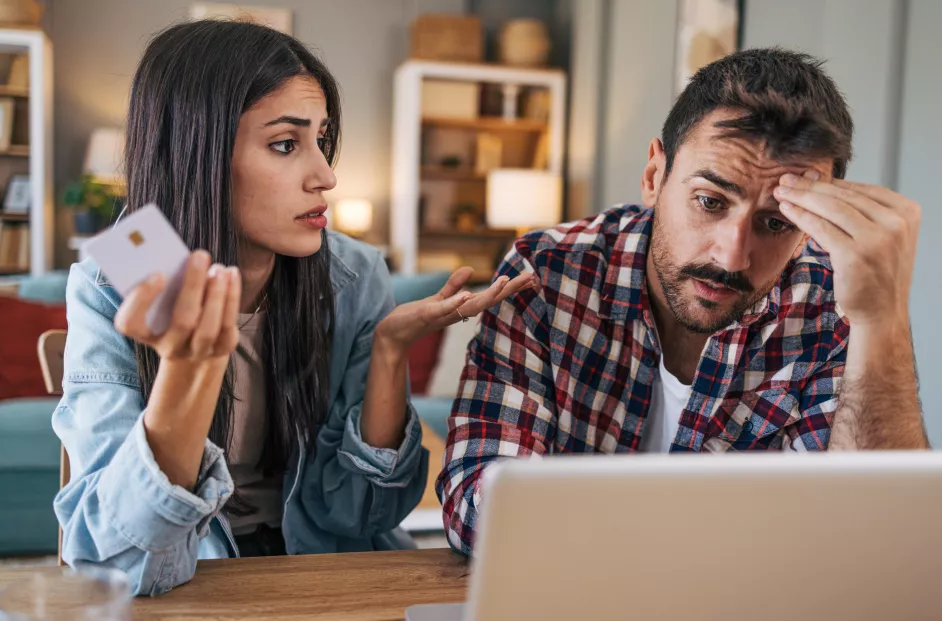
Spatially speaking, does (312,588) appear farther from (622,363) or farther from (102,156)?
(102,156)

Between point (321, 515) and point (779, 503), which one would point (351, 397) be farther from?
point (779, 503)

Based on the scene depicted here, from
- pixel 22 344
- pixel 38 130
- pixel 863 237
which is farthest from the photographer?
pixel 38 130

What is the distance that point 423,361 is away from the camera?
10.3 ft

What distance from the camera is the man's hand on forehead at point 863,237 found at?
1.01m

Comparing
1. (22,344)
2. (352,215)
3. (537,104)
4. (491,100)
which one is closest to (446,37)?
(491,100)

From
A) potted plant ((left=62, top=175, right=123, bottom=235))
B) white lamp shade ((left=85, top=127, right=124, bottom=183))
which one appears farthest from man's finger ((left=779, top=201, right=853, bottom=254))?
white lamp shade ((left=85, top=127, right=124, bottom=183))

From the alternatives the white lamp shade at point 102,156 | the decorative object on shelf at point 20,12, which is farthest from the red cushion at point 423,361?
the decorative object on shelf at point 20,12

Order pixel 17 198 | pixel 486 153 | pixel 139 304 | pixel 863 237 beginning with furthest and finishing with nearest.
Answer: pixel 486 153 < pixel 17 198 < pixel 863 237 < pixel 139 304

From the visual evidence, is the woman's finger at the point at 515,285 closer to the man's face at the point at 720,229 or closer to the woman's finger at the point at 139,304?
the man's face at the point at 720,229

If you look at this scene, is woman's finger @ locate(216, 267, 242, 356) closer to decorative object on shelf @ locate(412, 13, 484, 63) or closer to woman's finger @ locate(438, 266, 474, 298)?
woman's finger @ locate(438, 266, 474, 298)

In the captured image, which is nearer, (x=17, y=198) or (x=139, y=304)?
(x=139, y=304)

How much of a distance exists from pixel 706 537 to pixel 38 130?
16.7 ft

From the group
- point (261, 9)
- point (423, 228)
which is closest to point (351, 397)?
point (423, 228)

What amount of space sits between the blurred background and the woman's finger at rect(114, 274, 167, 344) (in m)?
2.34
